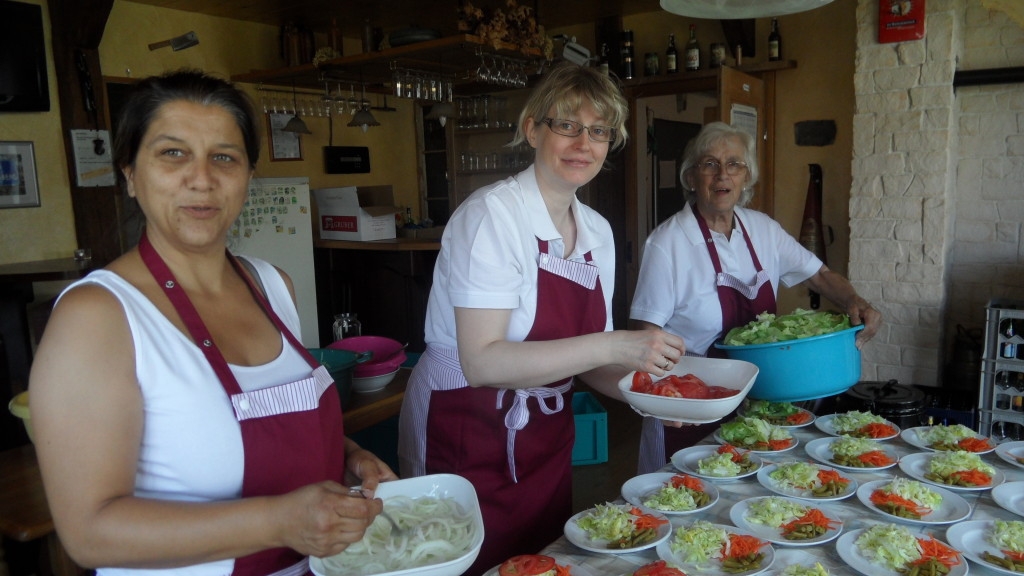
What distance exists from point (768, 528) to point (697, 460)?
1.25ft

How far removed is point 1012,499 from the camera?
149 centimetres

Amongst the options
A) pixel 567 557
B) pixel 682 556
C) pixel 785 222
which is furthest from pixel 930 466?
pixel 785 222

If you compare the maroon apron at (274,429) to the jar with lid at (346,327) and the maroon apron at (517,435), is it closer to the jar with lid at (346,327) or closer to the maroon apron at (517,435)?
the maroon apron at (517,435)

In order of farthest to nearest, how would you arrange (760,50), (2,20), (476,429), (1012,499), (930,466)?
(760,50)
(2,20)
(476,429)
(930,466)
(1012,499)

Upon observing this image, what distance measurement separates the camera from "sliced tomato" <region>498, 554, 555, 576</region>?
1187 millimetres

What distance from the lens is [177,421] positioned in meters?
1.06

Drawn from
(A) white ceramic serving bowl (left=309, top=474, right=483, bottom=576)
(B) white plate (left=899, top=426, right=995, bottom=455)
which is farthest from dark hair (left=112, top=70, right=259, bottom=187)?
(B) white plate (left=899, top=426, right=995, bottom=455)

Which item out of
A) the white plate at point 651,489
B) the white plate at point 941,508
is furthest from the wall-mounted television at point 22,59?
the white plate at point 941,508

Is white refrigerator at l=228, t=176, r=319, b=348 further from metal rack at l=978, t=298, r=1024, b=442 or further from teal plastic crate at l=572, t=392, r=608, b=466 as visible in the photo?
metal rack at l=978, t=298, r=1024, b=442

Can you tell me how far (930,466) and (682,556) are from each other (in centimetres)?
77

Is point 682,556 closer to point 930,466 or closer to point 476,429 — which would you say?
point 476,429

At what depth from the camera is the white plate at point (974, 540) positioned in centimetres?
126

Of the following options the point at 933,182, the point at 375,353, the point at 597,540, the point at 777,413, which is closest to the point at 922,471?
the point at 777,413

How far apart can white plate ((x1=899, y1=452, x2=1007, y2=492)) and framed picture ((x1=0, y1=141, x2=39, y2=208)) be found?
4.77 m
